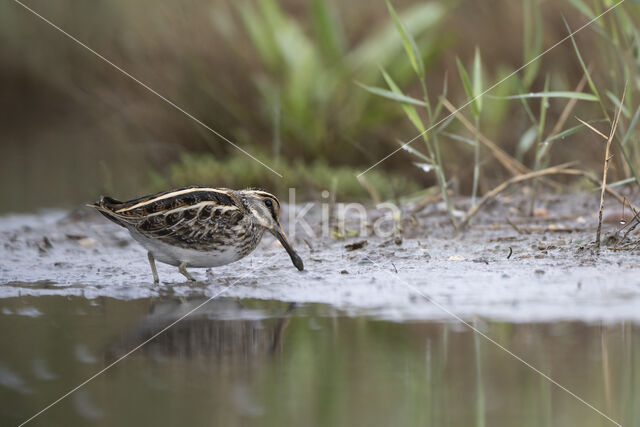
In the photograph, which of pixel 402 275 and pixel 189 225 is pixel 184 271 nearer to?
pixel 189 225

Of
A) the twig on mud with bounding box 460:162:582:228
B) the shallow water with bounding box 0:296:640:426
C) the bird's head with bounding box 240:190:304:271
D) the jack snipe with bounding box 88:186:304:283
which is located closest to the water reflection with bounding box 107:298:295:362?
the shallow water with bounding box 0:296:640:426

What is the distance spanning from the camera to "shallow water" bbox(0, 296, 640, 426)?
3273 mm

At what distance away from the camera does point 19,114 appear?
56.4ft

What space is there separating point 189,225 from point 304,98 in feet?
17.2

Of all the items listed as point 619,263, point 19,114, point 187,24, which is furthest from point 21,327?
point 19,114

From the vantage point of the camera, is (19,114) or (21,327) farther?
(19,114)

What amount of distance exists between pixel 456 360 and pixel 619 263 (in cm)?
217

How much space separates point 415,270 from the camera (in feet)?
18.8

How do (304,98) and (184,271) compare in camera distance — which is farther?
(304,98)

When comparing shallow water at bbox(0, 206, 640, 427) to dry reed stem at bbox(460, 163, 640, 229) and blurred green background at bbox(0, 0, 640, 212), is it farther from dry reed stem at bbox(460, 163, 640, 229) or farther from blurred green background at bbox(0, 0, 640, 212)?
blurred green background at bbox(0, 0, 640, 212)

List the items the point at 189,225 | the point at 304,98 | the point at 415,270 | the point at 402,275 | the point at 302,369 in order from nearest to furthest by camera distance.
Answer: the point at 302,369, the point at 189,225, the point at 402,275, the point at 415,270, the point at 304,98

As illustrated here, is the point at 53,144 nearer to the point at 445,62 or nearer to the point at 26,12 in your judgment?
the point at 26,12

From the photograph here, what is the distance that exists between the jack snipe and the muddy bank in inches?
7.2

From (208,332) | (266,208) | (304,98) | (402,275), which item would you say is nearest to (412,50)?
(266,208)
